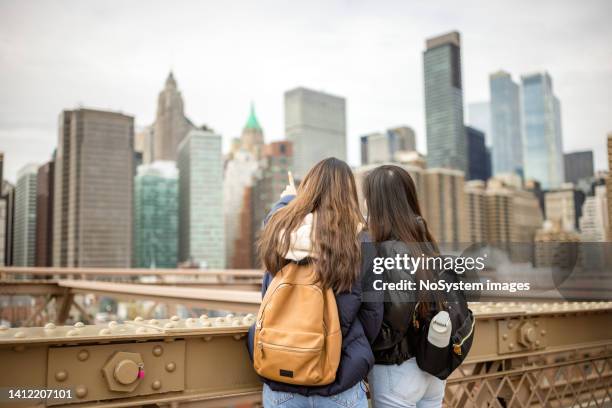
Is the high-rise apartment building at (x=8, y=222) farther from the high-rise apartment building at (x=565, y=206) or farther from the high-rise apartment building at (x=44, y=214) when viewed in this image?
the high-rise apartment building at (x=565, y=206)

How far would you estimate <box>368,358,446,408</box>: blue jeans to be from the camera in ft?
8.94

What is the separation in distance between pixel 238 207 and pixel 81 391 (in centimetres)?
17403

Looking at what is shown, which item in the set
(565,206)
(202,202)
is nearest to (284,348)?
(202,202)

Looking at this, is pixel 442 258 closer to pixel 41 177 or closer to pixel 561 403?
pixel 561 403

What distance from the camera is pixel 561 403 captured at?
429 cm

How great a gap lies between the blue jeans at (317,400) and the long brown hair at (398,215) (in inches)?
19.9

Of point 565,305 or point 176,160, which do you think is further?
point 176,160

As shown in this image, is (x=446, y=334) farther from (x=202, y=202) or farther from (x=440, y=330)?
(x=202, y=202)

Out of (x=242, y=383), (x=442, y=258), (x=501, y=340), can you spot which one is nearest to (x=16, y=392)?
(x=242, y=383)

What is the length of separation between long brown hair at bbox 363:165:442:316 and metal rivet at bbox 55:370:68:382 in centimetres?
148

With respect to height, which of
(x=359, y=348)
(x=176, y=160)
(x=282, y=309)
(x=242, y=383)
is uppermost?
(x=176, y=160)

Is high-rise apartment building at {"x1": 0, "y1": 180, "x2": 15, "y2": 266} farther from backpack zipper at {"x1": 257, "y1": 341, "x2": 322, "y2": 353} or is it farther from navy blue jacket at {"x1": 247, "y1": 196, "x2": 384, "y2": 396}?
navy blue jacket at {"x1": 247, "y1": 196, "x2": 384, "y2": 396}

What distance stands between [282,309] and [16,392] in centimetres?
110

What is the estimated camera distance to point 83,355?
2395mm
